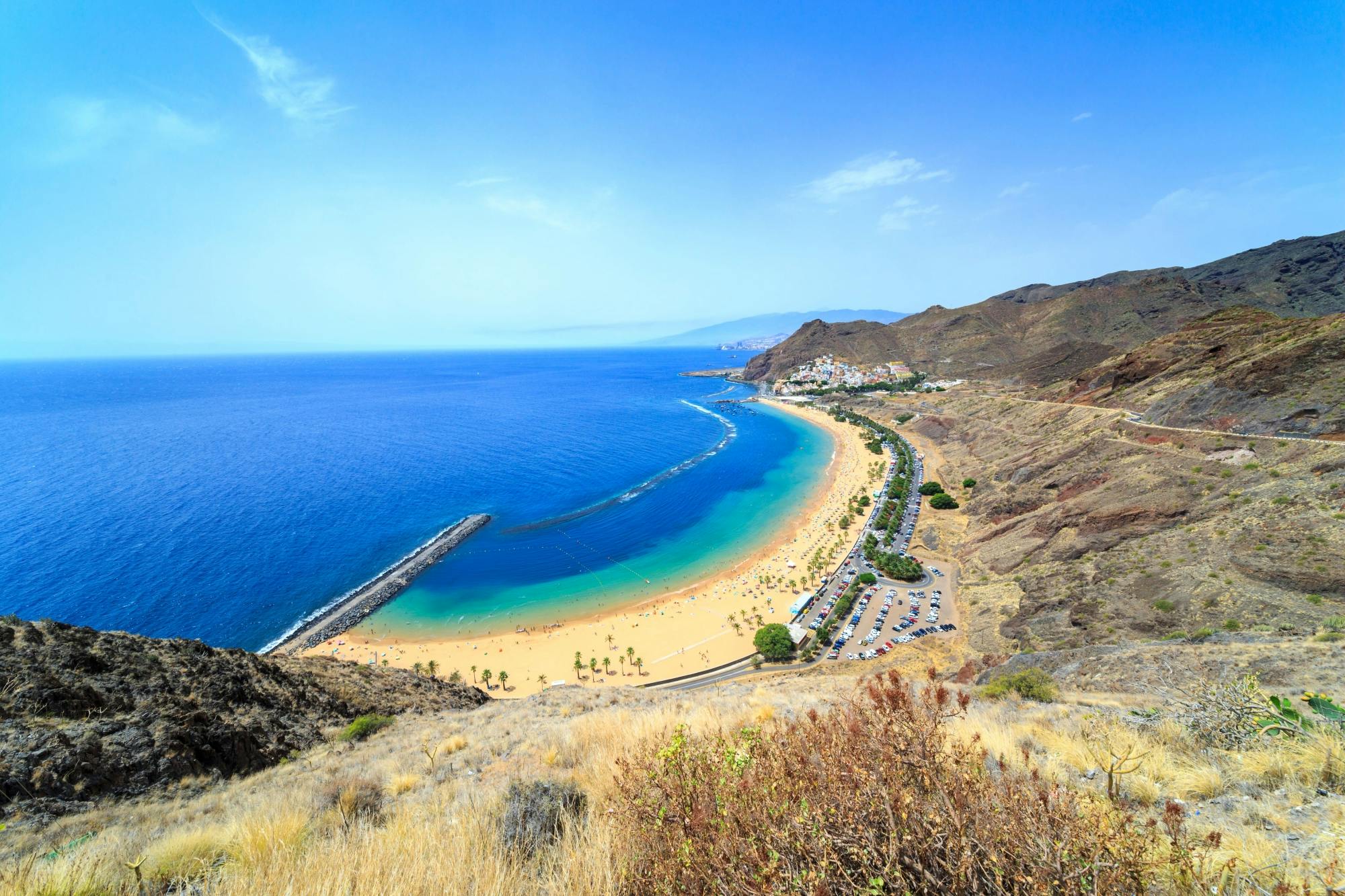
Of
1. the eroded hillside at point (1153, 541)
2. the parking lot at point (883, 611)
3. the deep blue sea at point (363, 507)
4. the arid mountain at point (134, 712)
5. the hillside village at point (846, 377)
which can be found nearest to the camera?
the arid mountain at point (134, 712)

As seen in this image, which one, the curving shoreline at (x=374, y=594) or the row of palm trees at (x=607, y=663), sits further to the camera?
the curving shoreline at (x=374, y=594)

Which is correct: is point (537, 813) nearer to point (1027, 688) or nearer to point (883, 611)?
point (1027, 688)

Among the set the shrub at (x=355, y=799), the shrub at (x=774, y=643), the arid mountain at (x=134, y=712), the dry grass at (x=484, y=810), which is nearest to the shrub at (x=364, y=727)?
the arid mountain at (x=134, y=712)

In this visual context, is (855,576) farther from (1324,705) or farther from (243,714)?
(243,714)

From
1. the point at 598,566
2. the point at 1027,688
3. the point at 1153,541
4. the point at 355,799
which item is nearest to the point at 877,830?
the point at 355,799

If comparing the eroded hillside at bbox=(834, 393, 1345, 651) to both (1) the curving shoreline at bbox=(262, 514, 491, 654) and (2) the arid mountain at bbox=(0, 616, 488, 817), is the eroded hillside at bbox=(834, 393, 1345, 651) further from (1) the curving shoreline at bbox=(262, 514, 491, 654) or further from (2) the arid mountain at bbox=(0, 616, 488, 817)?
(1) the curving shoreline at bbox=(262, 514, 491, 654)

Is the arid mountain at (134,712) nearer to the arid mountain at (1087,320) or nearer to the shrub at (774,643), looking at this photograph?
the shrub at (774,643)

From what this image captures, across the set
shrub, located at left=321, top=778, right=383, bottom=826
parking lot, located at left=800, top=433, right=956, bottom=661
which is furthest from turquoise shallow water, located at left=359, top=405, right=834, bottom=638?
shrub, located at left=321, top=778, right=383, bottom=826

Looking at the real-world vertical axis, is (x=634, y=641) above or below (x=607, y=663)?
above
